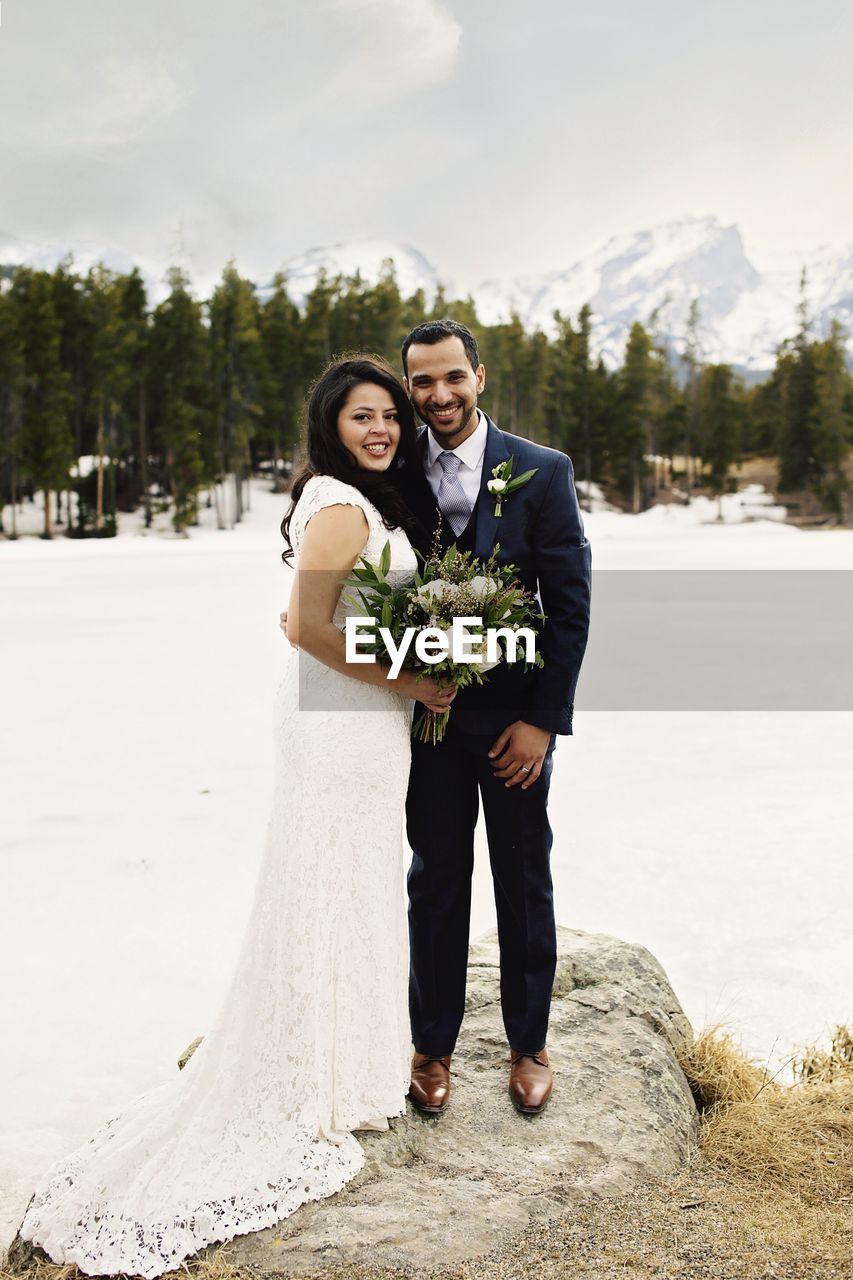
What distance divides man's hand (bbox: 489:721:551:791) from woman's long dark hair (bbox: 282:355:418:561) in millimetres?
675

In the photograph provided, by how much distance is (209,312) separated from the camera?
143 feet

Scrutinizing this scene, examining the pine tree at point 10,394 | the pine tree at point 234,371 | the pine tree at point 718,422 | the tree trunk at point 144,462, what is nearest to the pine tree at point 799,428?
the pine tree at point 718,422

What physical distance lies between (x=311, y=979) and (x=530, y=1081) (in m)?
0.80

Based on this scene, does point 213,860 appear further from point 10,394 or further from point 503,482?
point 10,394

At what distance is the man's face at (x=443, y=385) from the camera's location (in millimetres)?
3096

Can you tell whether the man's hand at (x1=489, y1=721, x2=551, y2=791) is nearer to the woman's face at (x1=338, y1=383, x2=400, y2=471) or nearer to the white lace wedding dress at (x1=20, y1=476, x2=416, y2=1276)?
the white lace wedding dress at (x1=20, y1=476, x2=416, y2=1276)

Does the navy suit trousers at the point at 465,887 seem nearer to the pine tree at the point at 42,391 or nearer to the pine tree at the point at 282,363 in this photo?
the pine tree at the point at 42,391

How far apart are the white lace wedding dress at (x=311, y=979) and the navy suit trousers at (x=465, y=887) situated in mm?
199

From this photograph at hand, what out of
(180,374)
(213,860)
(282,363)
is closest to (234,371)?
(180,374)

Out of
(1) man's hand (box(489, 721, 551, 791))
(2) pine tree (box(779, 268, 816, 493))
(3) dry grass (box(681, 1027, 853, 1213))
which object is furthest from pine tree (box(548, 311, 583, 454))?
(1) man's hand (box(489, 721, 551, 791))

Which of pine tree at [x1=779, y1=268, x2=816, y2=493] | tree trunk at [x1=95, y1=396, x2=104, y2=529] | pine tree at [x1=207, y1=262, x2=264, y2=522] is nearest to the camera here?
tree trunk at [x1=95, y1=396, x2=104, y2=529]

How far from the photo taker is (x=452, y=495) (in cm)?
326

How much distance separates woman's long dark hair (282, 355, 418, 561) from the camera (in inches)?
119

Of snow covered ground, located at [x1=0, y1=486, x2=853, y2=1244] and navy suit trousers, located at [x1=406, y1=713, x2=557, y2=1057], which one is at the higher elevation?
navy suit trousers, located at [x1=406, y1=713, x2=557, y2=1057]
